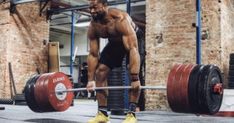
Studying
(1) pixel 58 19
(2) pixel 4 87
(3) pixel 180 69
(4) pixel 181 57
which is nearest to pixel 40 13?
(2) pixel 4 87

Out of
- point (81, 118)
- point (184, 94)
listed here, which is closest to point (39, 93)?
point (81, 118)

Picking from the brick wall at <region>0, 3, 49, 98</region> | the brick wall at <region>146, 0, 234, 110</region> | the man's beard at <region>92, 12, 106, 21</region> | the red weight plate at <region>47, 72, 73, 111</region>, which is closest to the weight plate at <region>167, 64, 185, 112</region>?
the man's beard at <region>92, 12, 106, 21</region>

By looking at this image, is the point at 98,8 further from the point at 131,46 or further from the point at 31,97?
the point at 31,97

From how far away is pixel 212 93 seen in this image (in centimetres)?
275

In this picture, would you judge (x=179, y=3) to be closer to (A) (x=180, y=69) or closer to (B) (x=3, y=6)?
(A) (x=180, y=69)

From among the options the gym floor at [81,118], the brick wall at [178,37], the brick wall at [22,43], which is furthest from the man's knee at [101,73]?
the brick wall at [22,43]

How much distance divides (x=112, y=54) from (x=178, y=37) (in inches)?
100

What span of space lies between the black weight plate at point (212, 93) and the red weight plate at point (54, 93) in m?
1.63

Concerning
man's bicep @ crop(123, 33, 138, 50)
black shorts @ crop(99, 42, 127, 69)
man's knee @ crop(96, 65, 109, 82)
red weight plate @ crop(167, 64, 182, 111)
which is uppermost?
man's bicep @ crop(123, 33, 138, 50)

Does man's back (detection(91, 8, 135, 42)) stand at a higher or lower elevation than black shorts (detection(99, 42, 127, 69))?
higher

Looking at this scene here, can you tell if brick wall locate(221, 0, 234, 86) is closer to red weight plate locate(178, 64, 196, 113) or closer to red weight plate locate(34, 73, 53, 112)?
red weight plate locate(178, 64, 196, 113)

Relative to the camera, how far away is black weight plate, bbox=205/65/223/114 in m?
2.69

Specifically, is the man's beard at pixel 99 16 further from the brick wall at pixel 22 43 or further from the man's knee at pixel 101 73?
the brick wall at pixel 22 43

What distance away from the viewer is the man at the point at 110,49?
2.93 metres
